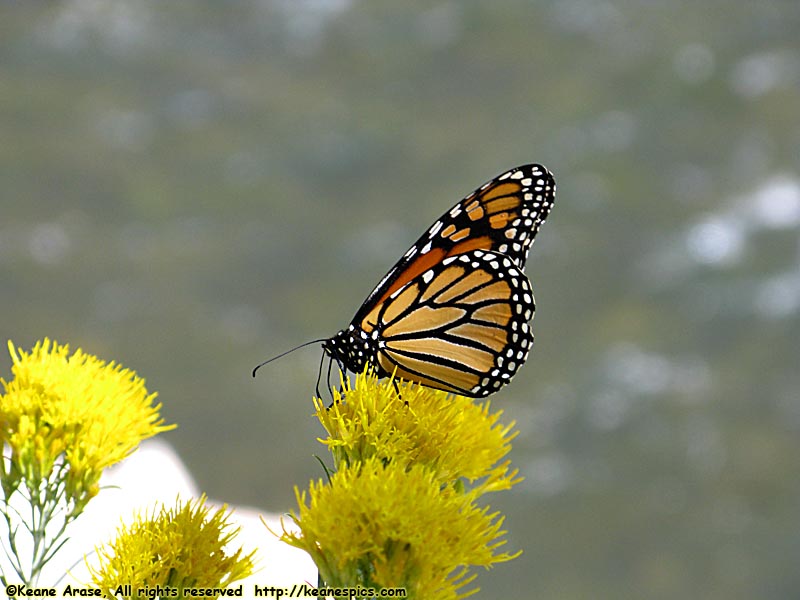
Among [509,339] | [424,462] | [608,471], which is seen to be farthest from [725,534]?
[424,462]

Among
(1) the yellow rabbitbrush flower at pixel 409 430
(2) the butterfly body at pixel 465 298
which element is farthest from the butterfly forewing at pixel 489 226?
(1) the yellow rabbitbrush flower at pixel 409 430

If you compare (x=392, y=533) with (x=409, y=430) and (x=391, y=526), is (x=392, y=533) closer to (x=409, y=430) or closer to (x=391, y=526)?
(x=391, y=526)

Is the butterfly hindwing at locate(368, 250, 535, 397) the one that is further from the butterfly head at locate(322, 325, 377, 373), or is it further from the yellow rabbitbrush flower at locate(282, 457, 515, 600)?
the yellow rabbitbrush flower at locate(282, 457, 515, 600)

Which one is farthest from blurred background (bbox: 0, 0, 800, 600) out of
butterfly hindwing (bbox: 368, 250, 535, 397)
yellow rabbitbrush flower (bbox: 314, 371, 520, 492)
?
yellow rabbitbrush flower (bbox: 314, 371, 520, 492)

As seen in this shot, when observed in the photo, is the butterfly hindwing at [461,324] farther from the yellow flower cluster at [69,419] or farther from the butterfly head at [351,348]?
the yellow flower cluster at [69,419]

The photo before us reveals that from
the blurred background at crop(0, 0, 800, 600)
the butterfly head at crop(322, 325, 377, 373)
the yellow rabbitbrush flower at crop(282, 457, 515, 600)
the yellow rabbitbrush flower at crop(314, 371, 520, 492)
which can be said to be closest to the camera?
the yellow rabbitbrush flower at crop(282, 457, 515, 600)

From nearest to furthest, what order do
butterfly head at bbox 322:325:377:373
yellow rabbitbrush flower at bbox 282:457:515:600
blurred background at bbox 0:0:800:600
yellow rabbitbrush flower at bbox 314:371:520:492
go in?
yellow rabbitbrush flower at bbox 282:457:515:600 < yellow rabbitbrush flower at bbox 314:371:520:492 < butterfly head at bbox 322:325:377:373 < blurred background at bbox 0:0:800:600

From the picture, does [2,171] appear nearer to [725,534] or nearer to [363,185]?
[363,185]
